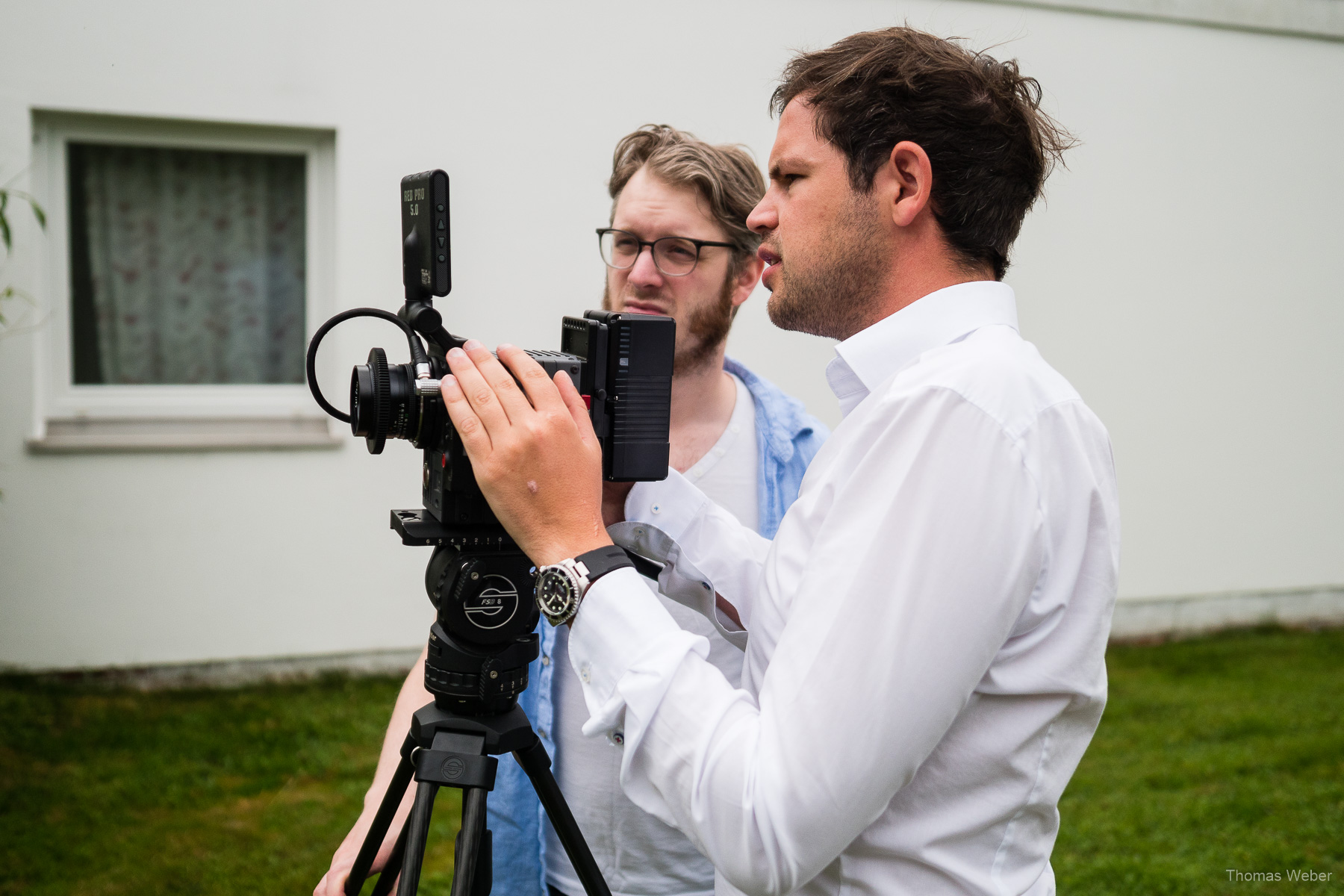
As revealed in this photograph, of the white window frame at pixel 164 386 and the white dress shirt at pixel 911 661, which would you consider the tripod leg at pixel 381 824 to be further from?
the white window frame at pixel 164 386

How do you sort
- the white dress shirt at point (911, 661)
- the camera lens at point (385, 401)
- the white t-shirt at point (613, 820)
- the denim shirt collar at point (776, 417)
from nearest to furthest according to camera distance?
1. the white dress shirt at point (911, 661)
2. the camera lens at point (385, 401)
3. the white t-shirt at point (613, 820)
4. the denim shirt collar at point (776, 417)

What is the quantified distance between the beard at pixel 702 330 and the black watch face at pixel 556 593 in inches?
41.4

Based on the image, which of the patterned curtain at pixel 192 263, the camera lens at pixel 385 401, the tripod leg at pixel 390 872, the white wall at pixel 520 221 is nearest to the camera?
the camera lens at pixel 385 401

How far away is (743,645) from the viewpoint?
1433 mm

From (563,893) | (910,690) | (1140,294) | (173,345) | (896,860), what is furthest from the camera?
(1140,294)

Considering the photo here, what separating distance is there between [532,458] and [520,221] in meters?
3.69

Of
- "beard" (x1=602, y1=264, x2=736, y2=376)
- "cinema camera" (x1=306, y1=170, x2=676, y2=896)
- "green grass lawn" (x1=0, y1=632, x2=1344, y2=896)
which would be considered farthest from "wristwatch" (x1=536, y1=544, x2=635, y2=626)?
"green grass lawn" (x1=0, y1=632, x2=1344, y2=896)

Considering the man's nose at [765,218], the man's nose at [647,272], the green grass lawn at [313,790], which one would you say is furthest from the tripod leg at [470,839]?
the green grass lawn at [313,790]

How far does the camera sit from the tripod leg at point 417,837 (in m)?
1.22

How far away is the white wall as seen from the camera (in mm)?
4258

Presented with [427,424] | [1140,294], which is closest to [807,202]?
[427,424]

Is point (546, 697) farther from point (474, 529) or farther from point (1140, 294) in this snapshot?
point (1140, 294)

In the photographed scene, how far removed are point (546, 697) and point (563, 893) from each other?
0.33 m

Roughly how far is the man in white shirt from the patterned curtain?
3926 mm
